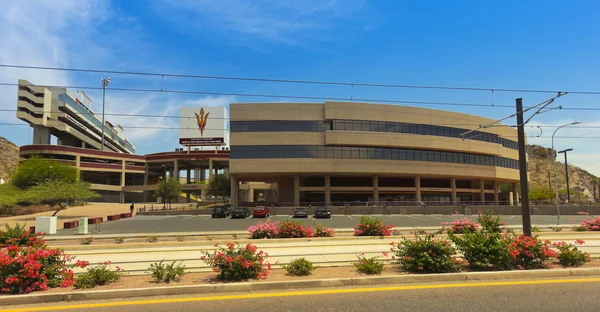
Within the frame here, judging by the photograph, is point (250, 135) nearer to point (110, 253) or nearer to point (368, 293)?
point (110, 253)

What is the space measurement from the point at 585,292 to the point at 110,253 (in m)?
14.4

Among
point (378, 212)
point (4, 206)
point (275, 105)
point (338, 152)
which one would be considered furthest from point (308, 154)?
point (4, 206)

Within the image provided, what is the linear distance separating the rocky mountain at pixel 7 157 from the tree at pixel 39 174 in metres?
97.9

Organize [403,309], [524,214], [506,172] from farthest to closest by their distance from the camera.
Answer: [506,172], [524,214], [403,309]

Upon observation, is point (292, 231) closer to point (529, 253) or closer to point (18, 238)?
point (529, 253)

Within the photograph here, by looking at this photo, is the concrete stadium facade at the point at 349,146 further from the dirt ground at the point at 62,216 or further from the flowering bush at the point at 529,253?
the flowering bush at the point at 529,253

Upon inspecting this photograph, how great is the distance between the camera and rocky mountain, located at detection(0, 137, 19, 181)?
136 metres

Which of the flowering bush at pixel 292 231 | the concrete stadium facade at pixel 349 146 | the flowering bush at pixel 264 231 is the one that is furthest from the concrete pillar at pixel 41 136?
the flowering bush at pixel 292 231

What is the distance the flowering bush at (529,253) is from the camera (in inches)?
338

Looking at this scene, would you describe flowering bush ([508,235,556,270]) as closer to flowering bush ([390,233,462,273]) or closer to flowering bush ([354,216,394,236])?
flowering bush ([390,233,462,273])

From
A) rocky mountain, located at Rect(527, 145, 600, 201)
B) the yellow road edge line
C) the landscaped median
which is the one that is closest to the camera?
the yellow road edge line

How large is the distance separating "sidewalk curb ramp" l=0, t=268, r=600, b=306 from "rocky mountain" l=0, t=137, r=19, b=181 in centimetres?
16232

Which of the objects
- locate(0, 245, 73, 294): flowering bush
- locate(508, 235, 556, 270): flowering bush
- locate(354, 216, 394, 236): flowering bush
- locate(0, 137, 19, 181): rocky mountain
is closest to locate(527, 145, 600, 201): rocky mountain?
locate(354, 216, 394, 236): flowering bush

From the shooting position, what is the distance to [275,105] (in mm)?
54344
